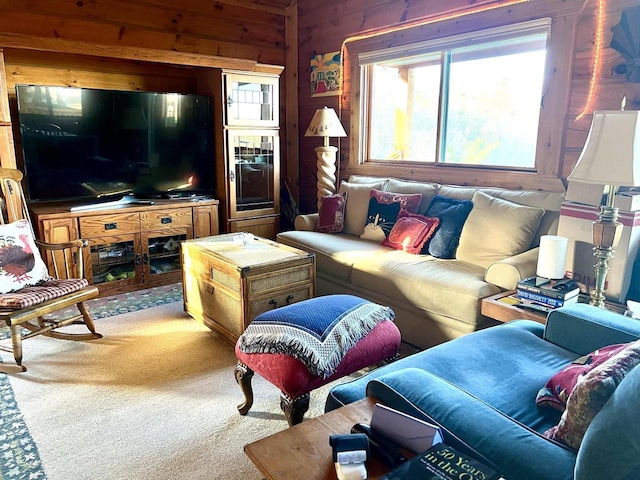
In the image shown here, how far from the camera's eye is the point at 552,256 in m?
2.17

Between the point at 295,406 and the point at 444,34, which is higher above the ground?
the point at 444,34

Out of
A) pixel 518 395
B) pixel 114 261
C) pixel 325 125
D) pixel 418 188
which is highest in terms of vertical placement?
pixel 325 125

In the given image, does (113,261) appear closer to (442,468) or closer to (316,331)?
(316,331)

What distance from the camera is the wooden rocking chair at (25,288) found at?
2535mm

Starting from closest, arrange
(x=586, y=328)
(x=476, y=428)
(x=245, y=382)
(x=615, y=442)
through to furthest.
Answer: (x=615, y=442) → (x=476, y=428) → (x=586, y=328) → (x=245, y=382)

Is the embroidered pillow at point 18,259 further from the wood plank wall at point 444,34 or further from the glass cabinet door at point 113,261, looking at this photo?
the wood plank wall at point 444,34

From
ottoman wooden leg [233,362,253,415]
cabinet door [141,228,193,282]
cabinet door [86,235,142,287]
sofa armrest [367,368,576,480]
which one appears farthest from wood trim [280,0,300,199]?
sofa armrest [367,368,576,480]

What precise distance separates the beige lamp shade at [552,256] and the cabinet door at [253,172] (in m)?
2.90

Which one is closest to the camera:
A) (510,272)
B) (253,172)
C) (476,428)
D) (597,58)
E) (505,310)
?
(476,428)

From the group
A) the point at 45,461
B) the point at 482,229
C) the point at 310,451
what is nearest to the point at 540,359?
the point at 310,451

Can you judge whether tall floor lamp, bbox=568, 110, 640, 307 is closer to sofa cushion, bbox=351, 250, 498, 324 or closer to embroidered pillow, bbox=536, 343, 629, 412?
sofa cushion, bbox=351, 250, 498, 324

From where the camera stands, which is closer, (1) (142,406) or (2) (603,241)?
(2) (603,241)

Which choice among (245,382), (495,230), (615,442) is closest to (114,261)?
(245,382)

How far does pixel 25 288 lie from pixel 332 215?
7.25 feet
